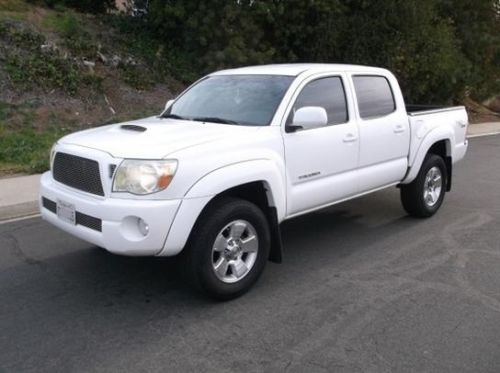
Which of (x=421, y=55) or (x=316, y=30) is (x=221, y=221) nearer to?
(x=316, y=30)

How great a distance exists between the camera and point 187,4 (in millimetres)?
15031

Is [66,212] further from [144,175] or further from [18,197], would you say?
[18,197]

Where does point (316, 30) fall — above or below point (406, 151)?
above

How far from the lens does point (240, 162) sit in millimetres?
4520

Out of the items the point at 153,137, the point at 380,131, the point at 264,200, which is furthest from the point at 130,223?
the point at 380,131

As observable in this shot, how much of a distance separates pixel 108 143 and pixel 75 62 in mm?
9901

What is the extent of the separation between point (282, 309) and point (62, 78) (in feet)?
32.9

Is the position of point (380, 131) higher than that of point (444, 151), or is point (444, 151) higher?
point (380, 131)

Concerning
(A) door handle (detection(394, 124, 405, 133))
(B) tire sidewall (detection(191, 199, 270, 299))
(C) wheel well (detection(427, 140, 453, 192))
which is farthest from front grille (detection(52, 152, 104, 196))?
(C) wheel well (detection(427, 140, 453, 192))

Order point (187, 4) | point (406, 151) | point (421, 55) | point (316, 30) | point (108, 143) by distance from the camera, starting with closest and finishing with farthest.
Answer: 1. point (108, 143)
2. point (406, 151)
3. point (187, 4)
4. point (316, 30)
5. point (421, 55)

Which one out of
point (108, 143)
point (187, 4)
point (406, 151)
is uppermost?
point (187, 4)

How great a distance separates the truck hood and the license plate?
18.7 inches

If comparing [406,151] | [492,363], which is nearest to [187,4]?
[406,151]

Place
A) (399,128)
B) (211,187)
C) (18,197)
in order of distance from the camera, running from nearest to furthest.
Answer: (211,187)
(399,128)
(18,197)
